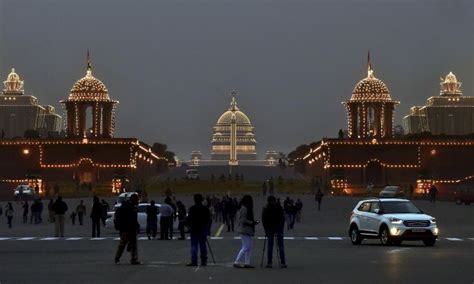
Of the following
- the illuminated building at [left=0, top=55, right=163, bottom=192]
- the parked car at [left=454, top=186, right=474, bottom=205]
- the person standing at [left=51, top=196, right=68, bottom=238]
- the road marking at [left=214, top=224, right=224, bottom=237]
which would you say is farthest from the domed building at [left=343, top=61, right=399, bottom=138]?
the person standing at [left=51, top=196, right=68, bottom=238]

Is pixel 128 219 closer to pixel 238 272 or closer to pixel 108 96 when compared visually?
pixel 238 272

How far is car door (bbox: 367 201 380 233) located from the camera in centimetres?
3947

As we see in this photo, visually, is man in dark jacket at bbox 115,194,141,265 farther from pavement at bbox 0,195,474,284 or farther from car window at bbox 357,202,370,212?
car window at bbox 357,202,370,212

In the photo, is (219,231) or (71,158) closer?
(219,231)

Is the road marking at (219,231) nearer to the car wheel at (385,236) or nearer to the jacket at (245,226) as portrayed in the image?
the car wheel at (385,236)

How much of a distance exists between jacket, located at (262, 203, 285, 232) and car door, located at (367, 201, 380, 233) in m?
10.0

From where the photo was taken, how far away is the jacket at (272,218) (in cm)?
2975

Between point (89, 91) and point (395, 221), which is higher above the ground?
point (89, 91)

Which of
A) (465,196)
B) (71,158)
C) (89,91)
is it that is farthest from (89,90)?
(465,196)

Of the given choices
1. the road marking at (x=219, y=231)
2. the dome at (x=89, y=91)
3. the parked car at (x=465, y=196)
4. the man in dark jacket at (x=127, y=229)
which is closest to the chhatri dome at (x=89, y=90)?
the dome at (x=89, y=91)

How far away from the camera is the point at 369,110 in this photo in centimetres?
15738

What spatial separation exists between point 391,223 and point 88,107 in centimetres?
12101

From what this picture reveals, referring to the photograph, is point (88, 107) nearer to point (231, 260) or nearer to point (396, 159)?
point (396, 159)

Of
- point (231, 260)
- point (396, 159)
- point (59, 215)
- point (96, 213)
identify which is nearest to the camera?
point (231, 260)
